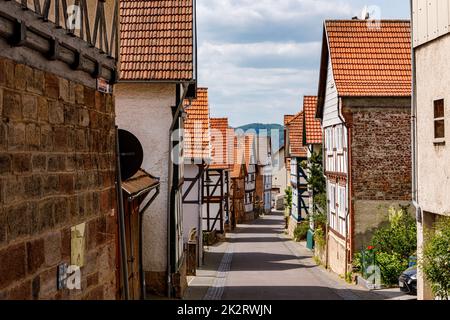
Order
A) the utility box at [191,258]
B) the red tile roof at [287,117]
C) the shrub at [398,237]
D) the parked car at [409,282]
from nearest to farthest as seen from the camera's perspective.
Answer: the parked car at [409,282], the shrub at [398,237], the utility box at [191,258], the red tile roof at [287,117]

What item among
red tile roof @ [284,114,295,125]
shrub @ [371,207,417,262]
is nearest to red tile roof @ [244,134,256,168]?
red tile roof @ [284,114,295,125]

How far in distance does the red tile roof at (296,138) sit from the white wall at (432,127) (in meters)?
25.1

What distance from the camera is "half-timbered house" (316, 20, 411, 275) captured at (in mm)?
21297

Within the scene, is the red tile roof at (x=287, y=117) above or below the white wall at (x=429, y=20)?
above

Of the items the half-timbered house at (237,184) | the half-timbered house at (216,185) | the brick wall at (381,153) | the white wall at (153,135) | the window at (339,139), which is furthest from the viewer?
the half-timbered house at (237,184)

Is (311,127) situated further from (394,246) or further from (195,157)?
(394,246)

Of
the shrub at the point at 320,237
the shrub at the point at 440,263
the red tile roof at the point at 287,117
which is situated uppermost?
the red tile roof at the point at 287,117

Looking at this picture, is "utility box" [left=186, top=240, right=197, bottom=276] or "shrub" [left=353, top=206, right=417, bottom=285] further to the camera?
"utility box" [left=186, top=240, right=197, bottom=276]

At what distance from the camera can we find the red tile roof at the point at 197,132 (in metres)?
23.6

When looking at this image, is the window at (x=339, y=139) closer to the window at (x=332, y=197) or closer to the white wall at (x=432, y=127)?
the window at (x=332, y=197)

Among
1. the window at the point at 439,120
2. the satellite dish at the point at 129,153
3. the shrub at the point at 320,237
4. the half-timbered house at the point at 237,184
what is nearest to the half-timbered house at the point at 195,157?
the shrub at the point at 320,237

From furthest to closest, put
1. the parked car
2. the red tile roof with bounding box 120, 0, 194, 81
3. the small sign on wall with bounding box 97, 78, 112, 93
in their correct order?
the red tile roof with bounding box 120, 0, 194, 81, the parked car, the small sign on wall with bounding box 97, 78, 112, 93

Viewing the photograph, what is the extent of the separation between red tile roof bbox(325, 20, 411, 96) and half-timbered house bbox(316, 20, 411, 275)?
0.03 m

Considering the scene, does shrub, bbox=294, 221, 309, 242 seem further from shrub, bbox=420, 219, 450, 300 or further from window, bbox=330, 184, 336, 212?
shrub, bbox=420, 219, 450, 300
